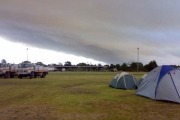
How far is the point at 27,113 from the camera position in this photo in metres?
8.67

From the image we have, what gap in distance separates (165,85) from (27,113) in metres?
7.58

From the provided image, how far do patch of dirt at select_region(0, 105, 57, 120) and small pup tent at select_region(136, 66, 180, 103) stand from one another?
627cm

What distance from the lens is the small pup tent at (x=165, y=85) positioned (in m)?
11.8

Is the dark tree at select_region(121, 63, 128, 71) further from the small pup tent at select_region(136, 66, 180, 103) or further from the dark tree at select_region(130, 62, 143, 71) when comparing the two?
the small pup tent at select_region(136, 66, 180, 103)

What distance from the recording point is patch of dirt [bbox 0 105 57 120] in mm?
8000

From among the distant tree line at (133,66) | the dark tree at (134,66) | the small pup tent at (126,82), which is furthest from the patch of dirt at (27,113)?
the dark tree at (134,66)

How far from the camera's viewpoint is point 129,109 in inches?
379

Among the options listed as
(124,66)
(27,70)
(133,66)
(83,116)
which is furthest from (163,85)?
(124,66)

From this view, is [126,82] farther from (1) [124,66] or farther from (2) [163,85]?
(1) [124,66]

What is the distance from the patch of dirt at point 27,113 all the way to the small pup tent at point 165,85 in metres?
6.27

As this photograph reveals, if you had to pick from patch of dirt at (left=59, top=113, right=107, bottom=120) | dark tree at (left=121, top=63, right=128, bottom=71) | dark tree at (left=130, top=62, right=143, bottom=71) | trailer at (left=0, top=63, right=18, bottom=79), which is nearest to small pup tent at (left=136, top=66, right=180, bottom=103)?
patch of dirt at (left=59, top=113, right=107, bottom=120)

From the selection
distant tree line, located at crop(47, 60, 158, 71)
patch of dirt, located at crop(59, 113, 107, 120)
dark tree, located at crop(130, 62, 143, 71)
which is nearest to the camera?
patch of dirt, located at crop(59, 113, 107, 120)

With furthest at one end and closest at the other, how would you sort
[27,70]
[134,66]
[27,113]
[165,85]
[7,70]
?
[134,66] → [7,70] → [27,70] → [165,85] → [27,113]

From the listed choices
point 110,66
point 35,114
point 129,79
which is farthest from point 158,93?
point 110,66
